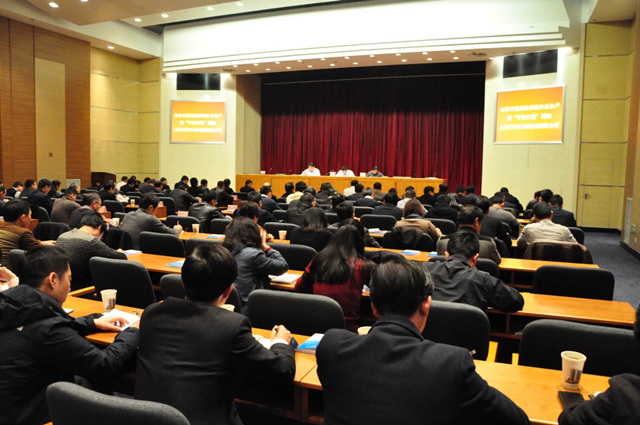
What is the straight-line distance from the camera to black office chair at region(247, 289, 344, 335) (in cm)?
242

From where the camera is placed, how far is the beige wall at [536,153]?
1107cm

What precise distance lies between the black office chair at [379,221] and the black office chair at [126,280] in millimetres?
3796

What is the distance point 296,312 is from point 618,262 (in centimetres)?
728

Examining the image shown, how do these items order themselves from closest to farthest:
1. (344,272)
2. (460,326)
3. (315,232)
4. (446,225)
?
(460,326) → (344,272) → (315,232) → (446,225)

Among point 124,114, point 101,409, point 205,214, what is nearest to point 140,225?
point 205,214

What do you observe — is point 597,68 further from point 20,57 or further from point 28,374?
point 20,57

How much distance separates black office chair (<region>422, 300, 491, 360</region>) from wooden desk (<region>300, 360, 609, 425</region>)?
310 millimetres

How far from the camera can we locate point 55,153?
13742 mm

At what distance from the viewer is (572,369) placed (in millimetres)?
1869

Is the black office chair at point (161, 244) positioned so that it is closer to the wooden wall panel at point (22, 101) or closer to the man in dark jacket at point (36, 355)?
the man in dark jacket at point (36, 355)

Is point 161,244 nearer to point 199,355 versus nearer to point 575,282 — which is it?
point 199,355

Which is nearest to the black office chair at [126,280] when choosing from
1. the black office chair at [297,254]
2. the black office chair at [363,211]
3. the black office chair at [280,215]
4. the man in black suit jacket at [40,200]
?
the black office chair at [297,254]

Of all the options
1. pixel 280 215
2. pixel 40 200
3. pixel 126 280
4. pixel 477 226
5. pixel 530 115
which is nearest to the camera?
pixel 126 280

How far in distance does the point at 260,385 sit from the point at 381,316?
77 cm
